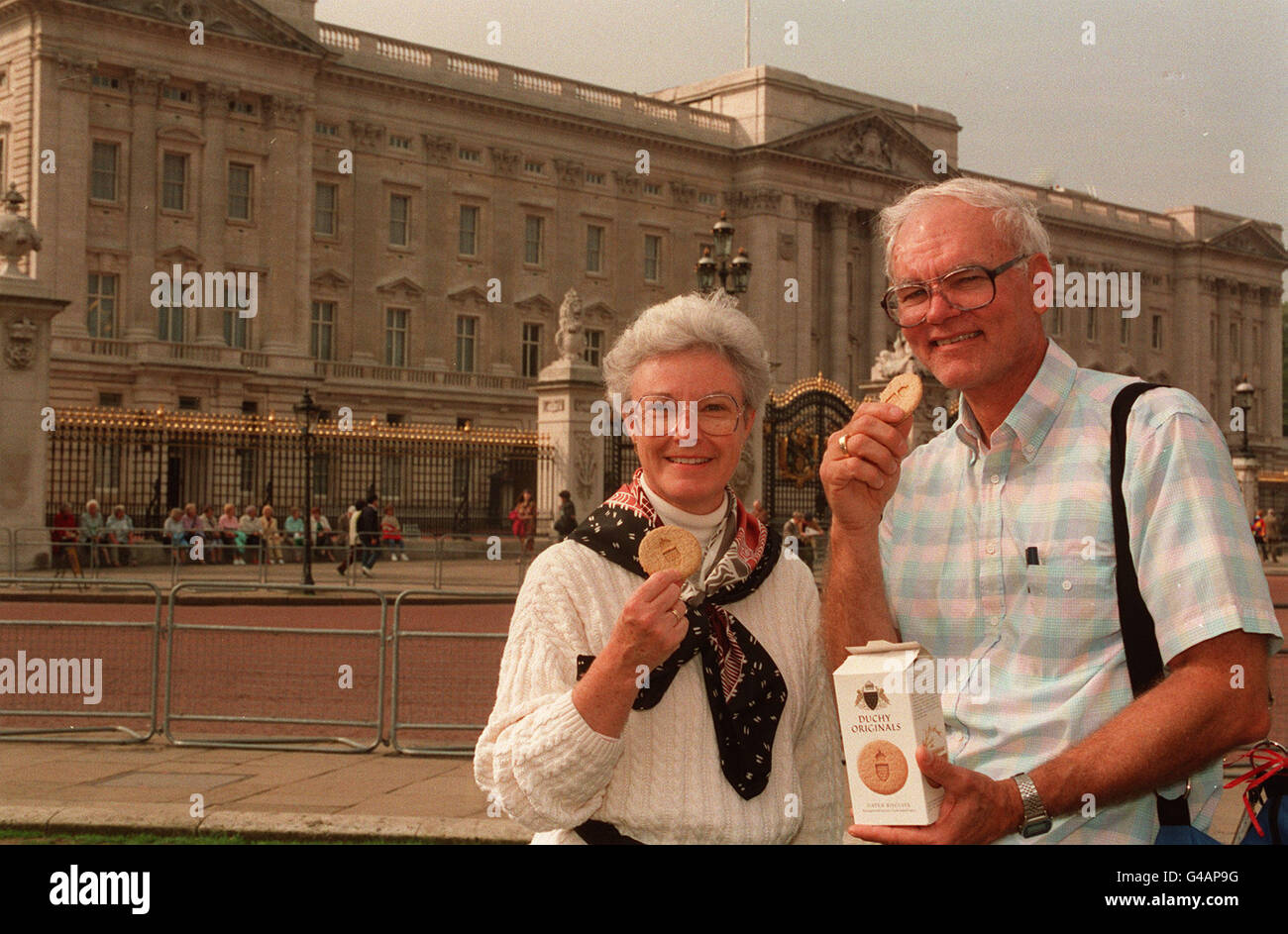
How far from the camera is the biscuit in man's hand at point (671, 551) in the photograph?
8.89 ft

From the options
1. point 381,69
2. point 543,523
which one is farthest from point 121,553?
point 381,69

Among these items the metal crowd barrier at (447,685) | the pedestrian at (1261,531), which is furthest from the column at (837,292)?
the metal crowd barrier at (447,685)

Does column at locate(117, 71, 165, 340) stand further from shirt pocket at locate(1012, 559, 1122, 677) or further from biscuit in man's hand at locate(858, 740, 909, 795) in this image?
biscuit in man's hand at locate(858, 740, 909, 795)

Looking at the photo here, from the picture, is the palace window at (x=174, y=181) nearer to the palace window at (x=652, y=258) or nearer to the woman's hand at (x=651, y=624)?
the palace window at (x=652, y=258)

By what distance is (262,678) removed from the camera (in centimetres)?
1104

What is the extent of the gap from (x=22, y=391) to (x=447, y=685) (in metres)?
12.9

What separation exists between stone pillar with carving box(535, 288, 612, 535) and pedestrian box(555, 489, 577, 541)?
507 millimetres

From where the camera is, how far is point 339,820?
21.9ft

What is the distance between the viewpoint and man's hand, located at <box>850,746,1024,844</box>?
2.35m

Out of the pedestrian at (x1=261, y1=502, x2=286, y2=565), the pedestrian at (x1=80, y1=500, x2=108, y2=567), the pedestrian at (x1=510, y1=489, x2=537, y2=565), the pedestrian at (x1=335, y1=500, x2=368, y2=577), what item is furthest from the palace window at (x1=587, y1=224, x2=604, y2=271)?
the pedestrian at (x1=80, y1=500, x2=108, y2=567)

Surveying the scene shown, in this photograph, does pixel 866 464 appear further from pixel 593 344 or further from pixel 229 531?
pixel 593 344

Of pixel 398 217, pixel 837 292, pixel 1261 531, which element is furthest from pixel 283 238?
pixel 1261 531
